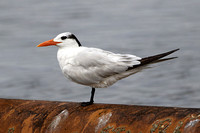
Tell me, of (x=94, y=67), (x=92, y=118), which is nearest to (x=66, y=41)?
(x=94, y=67)

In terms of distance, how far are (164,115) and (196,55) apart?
951 cm

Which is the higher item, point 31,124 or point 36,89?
point 31,124

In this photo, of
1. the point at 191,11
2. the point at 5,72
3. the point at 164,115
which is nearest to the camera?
the point at 164,115

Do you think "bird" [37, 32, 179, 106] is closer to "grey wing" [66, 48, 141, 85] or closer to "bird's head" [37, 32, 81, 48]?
"grey wing" [66, 48, 141, 85]

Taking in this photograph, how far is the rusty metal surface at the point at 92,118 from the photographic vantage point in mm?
3650

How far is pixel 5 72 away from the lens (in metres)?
11.9

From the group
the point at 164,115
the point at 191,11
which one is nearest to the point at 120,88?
the point at 164,115

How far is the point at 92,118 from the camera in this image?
4.19 m

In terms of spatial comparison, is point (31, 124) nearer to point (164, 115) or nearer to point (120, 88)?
point (164, 115)

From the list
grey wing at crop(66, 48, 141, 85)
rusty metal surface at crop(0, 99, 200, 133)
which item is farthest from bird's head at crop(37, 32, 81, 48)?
rusty metal surface at crop(0, 99, 200, 133)

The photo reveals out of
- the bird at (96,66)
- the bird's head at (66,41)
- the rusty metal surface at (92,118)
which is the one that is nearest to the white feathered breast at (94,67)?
the bird at (96,66)

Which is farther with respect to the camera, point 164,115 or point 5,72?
point 5,72

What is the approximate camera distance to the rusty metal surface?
3.65m

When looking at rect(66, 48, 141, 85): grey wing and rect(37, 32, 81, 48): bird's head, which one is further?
rect(37, 32, 81, 48): bird's head
